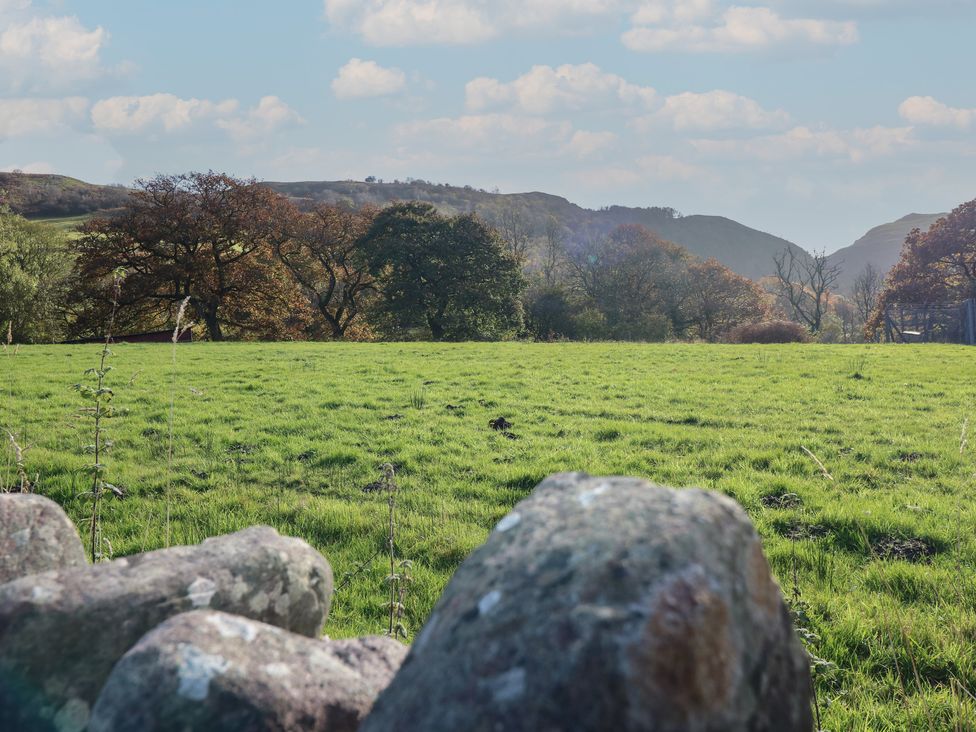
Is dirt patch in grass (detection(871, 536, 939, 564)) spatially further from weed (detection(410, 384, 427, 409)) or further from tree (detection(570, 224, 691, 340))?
tree (detection(570, 224, 691, 340))

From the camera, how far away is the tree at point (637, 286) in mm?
68125

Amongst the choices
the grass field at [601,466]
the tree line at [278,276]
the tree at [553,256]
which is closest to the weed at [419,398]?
the grass field at [601,466]

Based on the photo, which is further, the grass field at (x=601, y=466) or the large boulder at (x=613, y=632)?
the grass field at (x=601, y=466)

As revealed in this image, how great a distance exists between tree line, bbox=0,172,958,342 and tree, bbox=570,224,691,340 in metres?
0.44

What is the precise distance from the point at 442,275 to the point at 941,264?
40066 mm

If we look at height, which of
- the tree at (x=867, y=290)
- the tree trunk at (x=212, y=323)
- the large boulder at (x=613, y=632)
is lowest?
the tree trunk at (x=212, y=323)

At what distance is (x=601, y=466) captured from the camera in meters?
10.6

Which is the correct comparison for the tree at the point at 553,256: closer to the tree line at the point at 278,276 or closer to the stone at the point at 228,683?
the tree line at the point at 278,276

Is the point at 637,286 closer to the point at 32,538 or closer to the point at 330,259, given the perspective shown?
the point at 330,259

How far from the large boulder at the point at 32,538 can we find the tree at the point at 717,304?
74618mm

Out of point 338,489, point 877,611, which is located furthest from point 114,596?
point 338,489

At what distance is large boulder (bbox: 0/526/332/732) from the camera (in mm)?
2330

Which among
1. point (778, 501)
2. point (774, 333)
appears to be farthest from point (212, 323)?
point (778, 501)

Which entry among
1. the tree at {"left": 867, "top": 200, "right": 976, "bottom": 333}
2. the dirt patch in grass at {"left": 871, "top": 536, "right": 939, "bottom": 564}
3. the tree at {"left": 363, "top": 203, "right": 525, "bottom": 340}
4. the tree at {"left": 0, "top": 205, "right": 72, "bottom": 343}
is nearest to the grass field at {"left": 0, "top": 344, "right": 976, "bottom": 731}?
the dirt patch in grass at {"left": 871, "top": 536, "right": 939, "bottom": 564}
